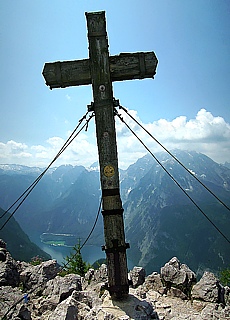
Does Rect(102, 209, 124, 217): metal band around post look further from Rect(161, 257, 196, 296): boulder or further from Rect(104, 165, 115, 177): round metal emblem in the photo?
Rect(161, 257, 196, 296): boulder

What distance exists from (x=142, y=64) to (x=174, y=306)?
6.61m

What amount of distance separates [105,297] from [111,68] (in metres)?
4.68

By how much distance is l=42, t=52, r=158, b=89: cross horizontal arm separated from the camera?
459cm

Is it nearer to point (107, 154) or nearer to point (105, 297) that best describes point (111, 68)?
point (107, 154)

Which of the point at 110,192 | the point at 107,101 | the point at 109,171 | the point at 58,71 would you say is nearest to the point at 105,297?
the point at 110,192

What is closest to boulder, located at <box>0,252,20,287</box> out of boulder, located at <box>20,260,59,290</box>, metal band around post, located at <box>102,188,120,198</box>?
boulder, located at <box>20,260,59,290</box>

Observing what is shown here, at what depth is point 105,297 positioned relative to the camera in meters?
4.51

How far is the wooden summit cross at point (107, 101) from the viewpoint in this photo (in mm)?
4379

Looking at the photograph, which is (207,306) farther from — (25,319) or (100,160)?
(100,160)

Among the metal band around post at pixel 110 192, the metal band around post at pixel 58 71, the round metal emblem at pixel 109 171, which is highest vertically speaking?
the metal band around post at pixel 58 71

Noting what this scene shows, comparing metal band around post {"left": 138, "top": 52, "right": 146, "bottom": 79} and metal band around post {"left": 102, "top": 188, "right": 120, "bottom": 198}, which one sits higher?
metal band around post {"left": 138, "top": 52, "right": 146, "bottom": 79}

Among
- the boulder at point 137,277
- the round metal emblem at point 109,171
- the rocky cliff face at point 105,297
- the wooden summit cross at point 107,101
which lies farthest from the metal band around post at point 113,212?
the boulder at point 137,277

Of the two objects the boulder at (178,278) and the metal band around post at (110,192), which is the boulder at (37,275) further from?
the metal band around post at (110,192)

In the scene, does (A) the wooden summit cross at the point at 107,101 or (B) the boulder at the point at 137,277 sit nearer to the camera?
(A) the wooden summit cross at the point at 107,101
